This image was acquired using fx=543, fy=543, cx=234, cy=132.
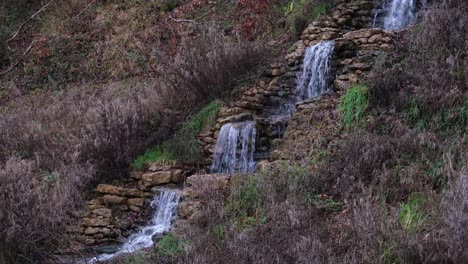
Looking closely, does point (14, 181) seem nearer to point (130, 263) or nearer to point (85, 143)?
point (85, 143)

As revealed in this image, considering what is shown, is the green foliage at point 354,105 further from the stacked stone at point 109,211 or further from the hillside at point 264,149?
the stacked stone at point 109,211

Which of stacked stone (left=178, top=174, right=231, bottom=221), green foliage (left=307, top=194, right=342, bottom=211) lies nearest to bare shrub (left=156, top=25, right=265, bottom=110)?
stacked stone (left=178, top=174, right=231, bottom=221)

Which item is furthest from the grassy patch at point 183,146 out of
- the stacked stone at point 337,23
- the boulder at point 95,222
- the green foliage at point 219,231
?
the green foliage at point 219,231

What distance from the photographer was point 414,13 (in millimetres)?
9617

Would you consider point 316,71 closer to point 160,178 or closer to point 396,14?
point 396,14

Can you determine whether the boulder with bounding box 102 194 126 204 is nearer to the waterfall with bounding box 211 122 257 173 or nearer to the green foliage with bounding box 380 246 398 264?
the waterfall with bounding box 211 122 257 173

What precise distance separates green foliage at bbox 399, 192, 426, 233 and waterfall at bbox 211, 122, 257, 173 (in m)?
3.51

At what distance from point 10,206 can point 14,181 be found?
0.88 meters

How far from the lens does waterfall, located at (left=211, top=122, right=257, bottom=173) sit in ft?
27.8

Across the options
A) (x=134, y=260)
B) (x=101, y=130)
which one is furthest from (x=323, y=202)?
(x=101, y=130)

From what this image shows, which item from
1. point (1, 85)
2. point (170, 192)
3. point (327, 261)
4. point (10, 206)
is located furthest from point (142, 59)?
point (327, 261)

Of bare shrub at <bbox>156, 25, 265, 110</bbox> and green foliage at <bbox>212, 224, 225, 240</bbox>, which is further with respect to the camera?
bare shrub at <bbox>156, 25, 265, 110</bbox>

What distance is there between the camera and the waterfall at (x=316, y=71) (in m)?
8.93

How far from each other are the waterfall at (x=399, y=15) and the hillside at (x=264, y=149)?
0.14ft
